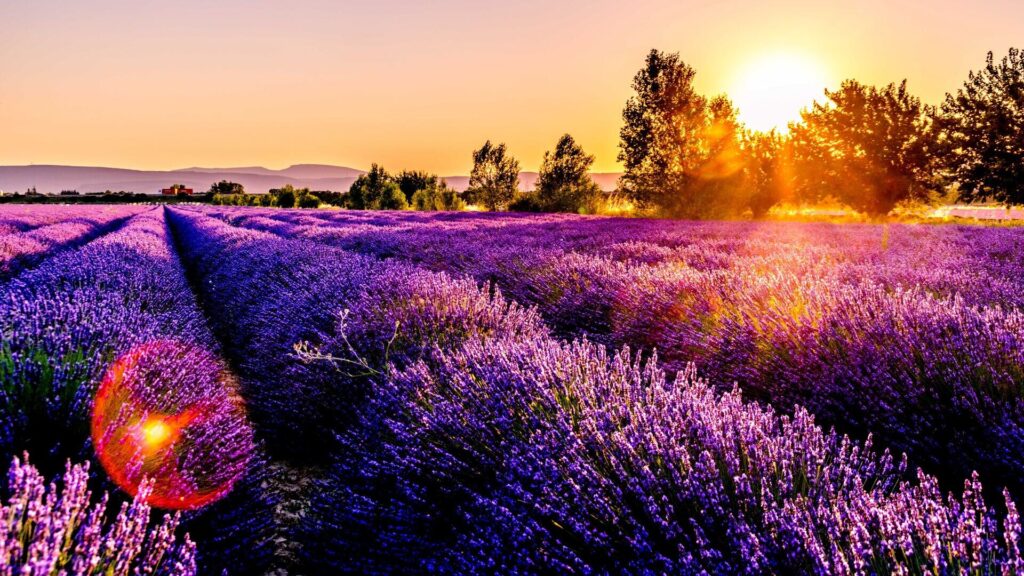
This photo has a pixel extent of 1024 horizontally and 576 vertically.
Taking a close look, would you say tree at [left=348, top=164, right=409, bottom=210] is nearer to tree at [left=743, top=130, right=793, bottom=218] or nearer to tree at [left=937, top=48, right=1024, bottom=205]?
tree at [left=743, top=130, right=793, bottom=218]

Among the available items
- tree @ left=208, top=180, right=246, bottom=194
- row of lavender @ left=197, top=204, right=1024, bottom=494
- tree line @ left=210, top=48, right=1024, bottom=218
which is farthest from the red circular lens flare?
tree @ left=208, top=180, right=246, bottom=194

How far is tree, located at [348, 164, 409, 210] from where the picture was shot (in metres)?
46.6

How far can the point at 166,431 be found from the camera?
1.57 meters

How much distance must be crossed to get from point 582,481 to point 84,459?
125cm

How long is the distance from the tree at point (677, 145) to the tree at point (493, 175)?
2291cm

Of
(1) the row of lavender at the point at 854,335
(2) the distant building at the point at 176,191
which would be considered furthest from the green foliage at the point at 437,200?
(2) the distant building at the point at 176,191

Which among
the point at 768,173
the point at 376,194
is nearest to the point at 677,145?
the point at 768,173

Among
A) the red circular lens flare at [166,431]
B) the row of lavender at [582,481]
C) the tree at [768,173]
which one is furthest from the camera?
the tree at [768,173]

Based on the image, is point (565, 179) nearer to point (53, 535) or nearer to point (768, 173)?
point (768, 173)

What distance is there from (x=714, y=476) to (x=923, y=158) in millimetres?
29280

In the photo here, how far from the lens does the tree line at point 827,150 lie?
63.4 ft

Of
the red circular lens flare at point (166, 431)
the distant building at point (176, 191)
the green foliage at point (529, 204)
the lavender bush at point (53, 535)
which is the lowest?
the red circular lens flare at point (166, 431)

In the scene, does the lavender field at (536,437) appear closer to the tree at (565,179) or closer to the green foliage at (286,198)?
the tree at (565,179)

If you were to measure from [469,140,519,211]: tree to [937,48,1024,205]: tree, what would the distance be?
30814mm
